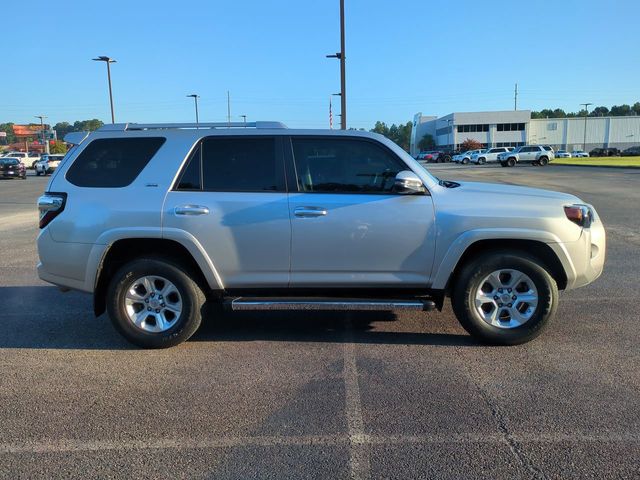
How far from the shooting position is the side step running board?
14.8ft

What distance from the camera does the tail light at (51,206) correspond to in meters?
4.68

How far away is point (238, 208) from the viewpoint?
14.9 feet

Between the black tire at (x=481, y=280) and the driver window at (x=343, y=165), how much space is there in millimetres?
1026

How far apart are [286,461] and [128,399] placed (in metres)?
1.40

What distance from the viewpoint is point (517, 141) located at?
10919cm

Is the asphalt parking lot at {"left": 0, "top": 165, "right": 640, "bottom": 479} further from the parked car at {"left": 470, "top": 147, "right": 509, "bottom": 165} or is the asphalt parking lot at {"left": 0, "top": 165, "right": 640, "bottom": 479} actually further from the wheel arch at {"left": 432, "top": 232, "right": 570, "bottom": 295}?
the parked car at {"left": 470, "top": 147, "right": 509, "bottom": 165}

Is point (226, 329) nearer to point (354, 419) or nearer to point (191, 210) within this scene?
point (191, 210)

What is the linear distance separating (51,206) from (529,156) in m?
51.7

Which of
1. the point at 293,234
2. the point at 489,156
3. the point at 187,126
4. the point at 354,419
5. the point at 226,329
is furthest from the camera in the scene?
the point at 489,156

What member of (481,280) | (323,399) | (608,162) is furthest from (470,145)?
(323,399)

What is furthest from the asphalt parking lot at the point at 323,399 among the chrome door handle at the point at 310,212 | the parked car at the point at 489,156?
the parked car at the point at 489,156

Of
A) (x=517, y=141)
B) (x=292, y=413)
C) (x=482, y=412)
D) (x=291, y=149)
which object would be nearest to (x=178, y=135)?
(x=291, y=149)

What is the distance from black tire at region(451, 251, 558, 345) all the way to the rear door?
1.53 metres

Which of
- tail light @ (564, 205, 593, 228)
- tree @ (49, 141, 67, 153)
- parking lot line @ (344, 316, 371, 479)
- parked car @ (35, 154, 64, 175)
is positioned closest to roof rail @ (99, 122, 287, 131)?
parking lot line @ (344, 316, 371, 479)
